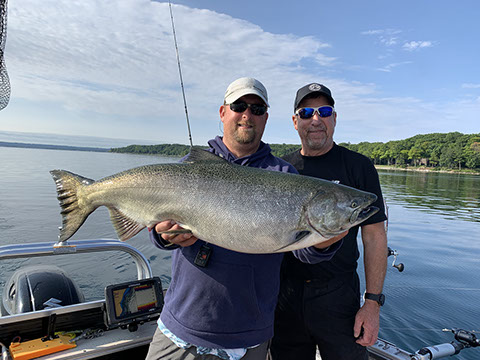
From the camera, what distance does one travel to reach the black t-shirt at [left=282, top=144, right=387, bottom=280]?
131 inches

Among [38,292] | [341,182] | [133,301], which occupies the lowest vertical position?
[38,292]

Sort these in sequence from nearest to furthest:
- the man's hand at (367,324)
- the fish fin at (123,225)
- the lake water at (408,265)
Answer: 1. the fish fin at (123,225)
2. the man's hand at (367,324)
3. the lake water at (408,265)

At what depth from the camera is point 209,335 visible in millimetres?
2439

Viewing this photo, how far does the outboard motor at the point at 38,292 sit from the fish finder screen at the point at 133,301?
1120mm

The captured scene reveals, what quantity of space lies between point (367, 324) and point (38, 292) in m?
4.37

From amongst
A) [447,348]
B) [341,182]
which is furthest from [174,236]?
[447,348]

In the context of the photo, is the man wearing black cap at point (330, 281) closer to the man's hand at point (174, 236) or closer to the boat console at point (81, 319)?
the man's hand at point (174, 236)

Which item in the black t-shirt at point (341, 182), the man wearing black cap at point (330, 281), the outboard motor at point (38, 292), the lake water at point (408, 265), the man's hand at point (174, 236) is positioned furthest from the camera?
the lake water at point (408, 265)

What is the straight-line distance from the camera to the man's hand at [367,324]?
3.11m

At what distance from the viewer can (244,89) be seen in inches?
118

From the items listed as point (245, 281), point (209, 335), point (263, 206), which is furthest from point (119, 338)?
point (263, 206)

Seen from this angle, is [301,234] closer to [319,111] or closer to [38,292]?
[319,111]

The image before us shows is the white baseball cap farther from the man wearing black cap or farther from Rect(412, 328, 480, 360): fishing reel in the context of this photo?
Rect(412, 328, 480, 360): fishing reel

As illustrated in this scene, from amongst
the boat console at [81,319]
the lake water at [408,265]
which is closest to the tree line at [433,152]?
the lake water at [408,265]
